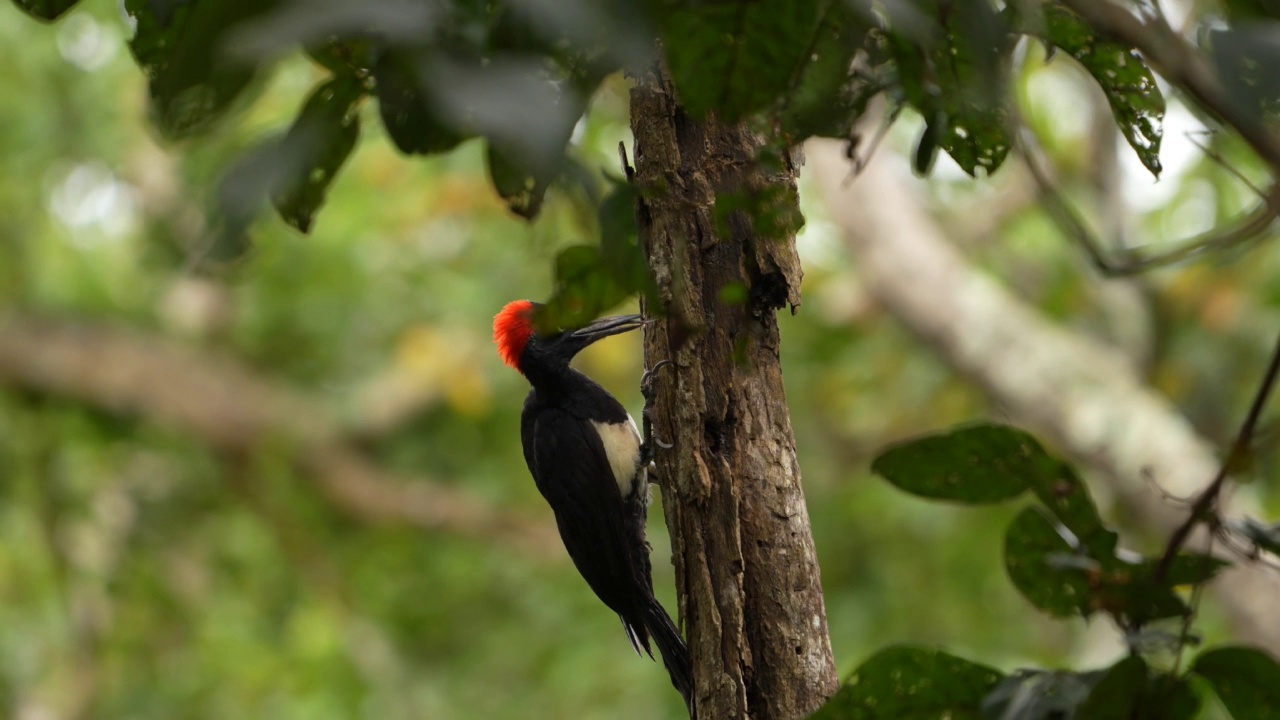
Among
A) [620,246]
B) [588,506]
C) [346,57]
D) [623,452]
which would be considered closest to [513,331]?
[623,452]

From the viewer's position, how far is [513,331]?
345 centimetres

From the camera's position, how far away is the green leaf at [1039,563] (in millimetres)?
1493

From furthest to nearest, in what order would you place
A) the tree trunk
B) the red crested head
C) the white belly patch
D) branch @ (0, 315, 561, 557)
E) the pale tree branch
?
branch @ (0, 315, 561, 557), the pale tree branch, the red crested head, the white belly patch, the tree trunk

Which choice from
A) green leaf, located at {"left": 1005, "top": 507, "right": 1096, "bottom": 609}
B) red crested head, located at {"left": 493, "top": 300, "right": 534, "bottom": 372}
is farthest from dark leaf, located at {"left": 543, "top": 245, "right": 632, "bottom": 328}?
red crested head, located at {"left": 493, "top": 300, "right": 534, "bottom": 372}

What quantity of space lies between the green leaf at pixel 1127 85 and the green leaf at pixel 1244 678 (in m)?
0.55

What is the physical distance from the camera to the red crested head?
3436mm

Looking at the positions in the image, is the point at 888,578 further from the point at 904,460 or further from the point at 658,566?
the point at 904,460

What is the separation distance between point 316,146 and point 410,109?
215 mm

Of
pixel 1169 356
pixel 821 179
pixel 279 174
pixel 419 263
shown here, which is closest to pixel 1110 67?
pixel 279 174

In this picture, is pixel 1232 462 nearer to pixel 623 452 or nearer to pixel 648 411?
pixel 648 411

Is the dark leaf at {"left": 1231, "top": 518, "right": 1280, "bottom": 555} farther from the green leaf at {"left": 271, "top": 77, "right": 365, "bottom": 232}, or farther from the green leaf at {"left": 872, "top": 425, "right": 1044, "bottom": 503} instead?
the green leaf at {"left": 271, "top": 77, "right": 365, "bottom": 232}

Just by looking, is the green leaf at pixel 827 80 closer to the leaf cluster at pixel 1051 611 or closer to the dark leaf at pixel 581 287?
the dark leaf at pixel 581 287

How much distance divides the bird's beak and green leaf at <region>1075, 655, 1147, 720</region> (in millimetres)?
1797

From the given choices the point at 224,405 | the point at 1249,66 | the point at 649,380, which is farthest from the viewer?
the point at 224,405
